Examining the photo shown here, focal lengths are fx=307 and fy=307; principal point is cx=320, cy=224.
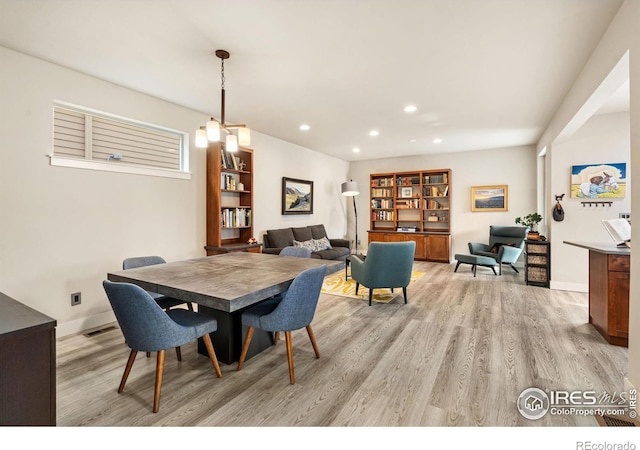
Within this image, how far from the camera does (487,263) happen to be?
18.0ft

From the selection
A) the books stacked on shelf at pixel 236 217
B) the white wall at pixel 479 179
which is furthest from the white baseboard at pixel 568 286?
the books stacked on shelf at pixel 236 217

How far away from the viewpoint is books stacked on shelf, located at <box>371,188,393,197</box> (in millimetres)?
7882

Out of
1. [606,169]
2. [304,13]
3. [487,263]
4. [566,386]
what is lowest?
[566,386]

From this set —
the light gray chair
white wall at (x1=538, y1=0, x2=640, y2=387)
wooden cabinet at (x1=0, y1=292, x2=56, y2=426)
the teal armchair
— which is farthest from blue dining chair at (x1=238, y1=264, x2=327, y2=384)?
the teal armchair

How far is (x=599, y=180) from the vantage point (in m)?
4.33

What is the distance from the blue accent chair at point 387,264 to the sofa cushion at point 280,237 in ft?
6.35

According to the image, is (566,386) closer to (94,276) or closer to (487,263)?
(487,263)

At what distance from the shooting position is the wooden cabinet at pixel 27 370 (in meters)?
1.06

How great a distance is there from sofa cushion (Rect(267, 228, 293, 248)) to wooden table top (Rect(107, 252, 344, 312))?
93.3 inches

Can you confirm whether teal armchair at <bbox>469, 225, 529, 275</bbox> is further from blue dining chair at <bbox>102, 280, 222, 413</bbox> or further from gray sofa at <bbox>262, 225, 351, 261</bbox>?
blue dining chair at <bbox>102, 280, 222, 413</bbox>

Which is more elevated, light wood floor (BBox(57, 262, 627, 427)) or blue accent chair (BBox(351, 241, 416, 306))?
blue accent chair (BBox(351, 241, 416, 306))

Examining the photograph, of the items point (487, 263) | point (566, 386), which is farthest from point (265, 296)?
point (487, 263)

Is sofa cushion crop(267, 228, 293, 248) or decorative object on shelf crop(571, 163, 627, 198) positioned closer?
decorative object on shelf crop(571, 163, 627, 198)
